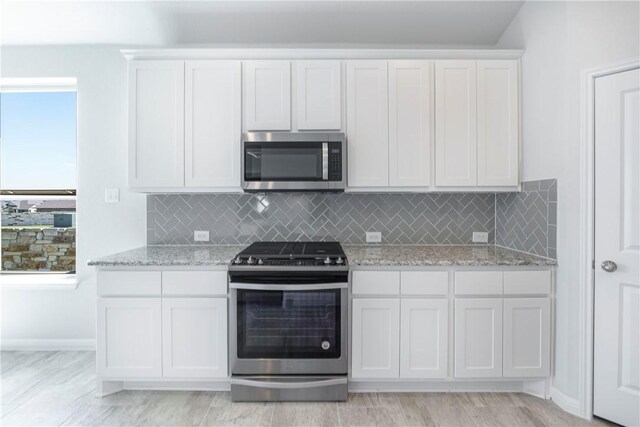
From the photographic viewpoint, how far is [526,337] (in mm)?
2262

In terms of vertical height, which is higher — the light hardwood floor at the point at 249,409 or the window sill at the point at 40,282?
the window sill at the point at 40,282

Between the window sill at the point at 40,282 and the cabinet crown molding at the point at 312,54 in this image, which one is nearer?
the cabinet crown molding at the point at 312,54

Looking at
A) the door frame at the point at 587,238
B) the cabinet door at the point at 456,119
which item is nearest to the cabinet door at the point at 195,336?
the cabinet door at the point at 456,119

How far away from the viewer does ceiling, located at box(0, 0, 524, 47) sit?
8.48 feet

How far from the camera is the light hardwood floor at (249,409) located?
2.04 m

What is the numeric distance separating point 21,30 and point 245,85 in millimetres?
1966

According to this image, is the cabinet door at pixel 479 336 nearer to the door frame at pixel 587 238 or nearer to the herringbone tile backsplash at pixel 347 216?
the door frame at pixel 587 238

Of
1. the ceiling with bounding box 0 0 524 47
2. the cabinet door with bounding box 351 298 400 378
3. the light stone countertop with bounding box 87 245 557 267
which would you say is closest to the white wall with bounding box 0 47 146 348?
the ceiling with bounding box 0 0 524 47

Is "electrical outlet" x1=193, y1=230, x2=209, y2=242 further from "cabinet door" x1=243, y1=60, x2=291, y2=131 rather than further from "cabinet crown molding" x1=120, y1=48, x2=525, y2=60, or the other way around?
"cabinet crown molding" x1=120, y1=48, x2=525, y2=60

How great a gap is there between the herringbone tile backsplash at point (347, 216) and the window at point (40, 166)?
111cm

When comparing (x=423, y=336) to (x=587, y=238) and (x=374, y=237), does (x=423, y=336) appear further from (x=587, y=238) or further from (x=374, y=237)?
(x=587, y=238)

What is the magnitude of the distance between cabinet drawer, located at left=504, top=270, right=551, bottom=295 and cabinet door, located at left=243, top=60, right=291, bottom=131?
1.87 metres

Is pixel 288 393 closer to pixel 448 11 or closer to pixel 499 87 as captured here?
pixel 499 87

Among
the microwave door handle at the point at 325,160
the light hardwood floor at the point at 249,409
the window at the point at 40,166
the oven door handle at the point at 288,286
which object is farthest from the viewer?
the window at the point at 40,166
